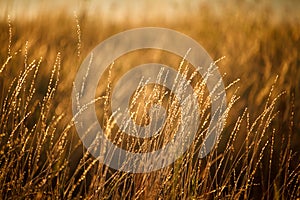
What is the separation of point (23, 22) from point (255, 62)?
1912 mm

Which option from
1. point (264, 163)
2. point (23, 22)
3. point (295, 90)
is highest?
point (23, 22)

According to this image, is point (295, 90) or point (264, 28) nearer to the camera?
point (295, 90)

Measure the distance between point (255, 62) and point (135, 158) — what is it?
1.89 metres

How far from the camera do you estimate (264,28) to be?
181 inches

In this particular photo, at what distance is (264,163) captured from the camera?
118 inches

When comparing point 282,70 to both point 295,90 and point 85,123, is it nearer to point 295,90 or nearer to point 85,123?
point 295,90

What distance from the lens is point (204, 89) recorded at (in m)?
3.12

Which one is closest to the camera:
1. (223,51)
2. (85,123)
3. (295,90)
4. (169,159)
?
(169,159)

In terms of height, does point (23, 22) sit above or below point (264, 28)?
below

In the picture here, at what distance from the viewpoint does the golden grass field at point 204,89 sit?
2.76m

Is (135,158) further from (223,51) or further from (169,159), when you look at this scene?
(223,51)

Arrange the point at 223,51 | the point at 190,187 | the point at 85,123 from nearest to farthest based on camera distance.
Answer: the point at 190,187
the point at 85,123
the point at 223,51

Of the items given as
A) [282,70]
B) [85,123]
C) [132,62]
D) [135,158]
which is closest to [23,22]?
[132,62]

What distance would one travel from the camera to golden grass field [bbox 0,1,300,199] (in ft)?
9.05
